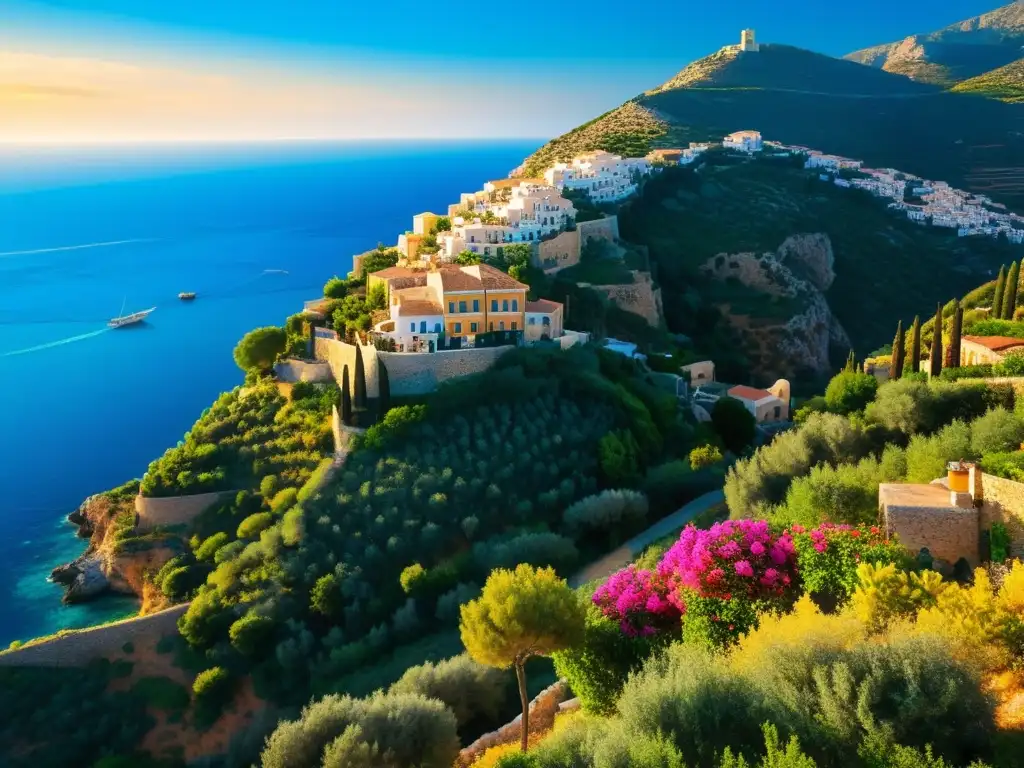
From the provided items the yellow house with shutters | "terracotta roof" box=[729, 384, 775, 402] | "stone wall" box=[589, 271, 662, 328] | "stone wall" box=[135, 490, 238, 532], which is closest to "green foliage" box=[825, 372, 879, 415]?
"terracotta roof" box=[729, 384, 775, 402]

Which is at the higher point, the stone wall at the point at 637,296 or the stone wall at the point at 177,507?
the stone wall at the point at 637,296

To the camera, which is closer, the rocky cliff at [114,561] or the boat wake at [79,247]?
the rocky cliff at [114,561]

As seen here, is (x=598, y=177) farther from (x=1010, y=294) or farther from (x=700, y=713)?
(x=700, y=713)

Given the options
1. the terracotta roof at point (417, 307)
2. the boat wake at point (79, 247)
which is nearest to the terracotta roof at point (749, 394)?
the terracotta roof at point (417, 307)

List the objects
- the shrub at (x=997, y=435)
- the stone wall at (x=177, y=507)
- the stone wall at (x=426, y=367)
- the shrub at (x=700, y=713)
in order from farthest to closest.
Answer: the stone wall at (x=177, y=507), the stone wall at (x=426, y=367), the shrub at (x=997, y=435), the shrub at (x=700, y=713)

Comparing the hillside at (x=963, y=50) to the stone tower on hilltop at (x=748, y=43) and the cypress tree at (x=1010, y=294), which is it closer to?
the stone tower on hilltop at (x=748, y=43)

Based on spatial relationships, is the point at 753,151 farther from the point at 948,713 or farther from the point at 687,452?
the point at 948,713
